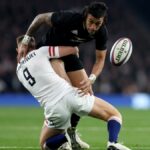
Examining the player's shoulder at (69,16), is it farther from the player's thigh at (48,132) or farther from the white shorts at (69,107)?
the player's thigh at (48,132)

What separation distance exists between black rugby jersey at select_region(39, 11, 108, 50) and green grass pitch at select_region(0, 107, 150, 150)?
1838 millimetres

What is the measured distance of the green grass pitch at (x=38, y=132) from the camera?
11047mm

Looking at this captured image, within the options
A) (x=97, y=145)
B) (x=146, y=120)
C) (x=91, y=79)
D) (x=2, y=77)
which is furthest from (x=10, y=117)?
(x=91, y=79)

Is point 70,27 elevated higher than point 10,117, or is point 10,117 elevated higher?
point 70,27

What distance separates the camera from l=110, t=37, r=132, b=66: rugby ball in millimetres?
9242

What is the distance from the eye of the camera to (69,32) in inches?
364

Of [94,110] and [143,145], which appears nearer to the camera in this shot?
[94,110]

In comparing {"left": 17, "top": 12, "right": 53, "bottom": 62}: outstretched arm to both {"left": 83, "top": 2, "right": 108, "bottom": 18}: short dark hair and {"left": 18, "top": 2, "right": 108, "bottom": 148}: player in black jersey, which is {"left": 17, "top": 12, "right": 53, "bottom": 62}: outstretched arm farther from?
{"left": 83, "top": 2, "right": 108, "bottom": 18}: short dark hair

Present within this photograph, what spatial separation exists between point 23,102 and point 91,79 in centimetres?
1547

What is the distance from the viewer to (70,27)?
912cm

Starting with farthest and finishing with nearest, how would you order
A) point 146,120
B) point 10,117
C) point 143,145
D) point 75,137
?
1. point 10,117
2. point 146,120
3. point 143,145
4. point 75,137

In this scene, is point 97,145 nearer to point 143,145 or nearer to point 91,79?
point 143,145

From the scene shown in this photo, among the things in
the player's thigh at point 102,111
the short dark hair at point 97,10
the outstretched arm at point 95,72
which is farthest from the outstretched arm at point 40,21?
the player's thigh at point 102,111

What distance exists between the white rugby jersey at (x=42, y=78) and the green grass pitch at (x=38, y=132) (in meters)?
1.84
